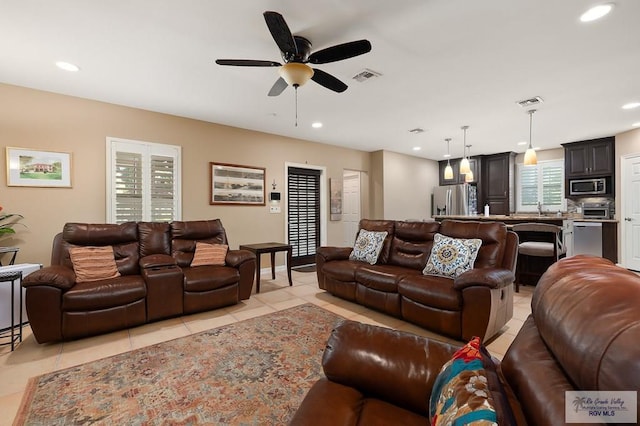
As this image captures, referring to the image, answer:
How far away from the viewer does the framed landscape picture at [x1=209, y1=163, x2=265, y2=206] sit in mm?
4754

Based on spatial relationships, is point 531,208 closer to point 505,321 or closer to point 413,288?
point 505,321

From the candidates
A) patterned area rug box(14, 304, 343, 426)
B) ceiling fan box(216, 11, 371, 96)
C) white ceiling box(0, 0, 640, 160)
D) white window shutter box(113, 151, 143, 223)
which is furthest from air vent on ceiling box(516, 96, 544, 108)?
white window shutter box(113, 151, 143, 223)

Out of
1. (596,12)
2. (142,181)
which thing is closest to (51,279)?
(142,181)

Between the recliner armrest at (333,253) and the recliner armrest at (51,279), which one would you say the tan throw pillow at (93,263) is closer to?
the recliner armrest at (51,279)

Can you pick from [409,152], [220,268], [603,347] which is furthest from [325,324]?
[409,152]

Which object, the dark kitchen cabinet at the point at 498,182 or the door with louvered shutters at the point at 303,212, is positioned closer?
the door with louvered shutters at the point at 303,212

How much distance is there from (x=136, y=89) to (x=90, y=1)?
5.09ft

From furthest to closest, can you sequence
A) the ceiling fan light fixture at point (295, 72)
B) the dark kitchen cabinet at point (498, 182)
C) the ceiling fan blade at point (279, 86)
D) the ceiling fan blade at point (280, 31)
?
1. the dark kitchen cabinet at point (498, 182)
2. the ceiling fan blade at point (279, 86)
3. the ceiling fan light fixture at point (295, 72)
4. the ceiling fan blade at point (280, 31)

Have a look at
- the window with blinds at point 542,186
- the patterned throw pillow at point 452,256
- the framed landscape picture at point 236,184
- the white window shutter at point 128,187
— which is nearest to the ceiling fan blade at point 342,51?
the patterned throw pillow at point 452,256

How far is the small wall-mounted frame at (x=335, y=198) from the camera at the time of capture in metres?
6.32

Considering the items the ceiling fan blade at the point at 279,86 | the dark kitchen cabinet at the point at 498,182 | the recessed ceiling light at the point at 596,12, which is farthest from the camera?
the dark kitchen cabinet at the point at 498,182

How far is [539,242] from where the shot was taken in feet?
14.0

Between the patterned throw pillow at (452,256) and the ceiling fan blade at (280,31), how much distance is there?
237 centimetres

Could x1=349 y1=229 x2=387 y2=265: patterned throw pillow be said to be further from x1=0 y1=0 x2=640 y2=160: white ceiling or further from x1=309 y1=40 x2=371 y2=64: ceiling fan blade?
x1=309 y1=40 x2=371 y2=64: ceiling fan blade
